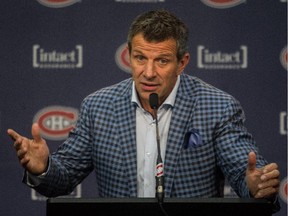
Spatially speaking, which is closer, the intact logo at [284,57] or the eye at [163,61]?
the eye at [163,61]

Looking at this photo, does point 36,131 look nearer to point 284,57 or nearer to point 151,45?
point 151,45

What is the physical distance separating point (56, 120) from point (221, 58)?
1.01m

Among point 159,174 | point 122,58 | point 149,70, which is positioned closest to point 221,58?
point 122,58

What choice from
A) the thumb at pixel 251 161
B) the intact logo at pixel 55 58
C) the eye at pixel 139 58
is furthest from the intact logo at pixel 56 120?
the thumb at pixel 251 161

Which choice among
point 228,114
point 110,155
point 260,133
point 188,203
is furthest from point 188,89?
point 260,133

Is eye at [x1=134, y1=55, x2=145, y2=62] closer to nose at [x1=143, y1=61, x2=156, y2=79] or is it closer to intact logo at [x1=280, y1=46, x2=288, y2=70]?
nose at [x1=143, y1=61, x2=156, y2=79]

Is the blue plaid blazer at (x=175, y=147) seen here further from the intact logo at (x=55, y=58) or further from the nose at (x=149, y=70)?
the intact logo at (x=55, y=58)

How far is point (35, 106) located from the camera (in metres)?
4.30

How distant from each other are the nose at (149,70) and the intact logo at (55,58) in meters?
1.50

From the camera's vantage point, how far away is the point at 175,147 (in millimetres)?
Result: 2969

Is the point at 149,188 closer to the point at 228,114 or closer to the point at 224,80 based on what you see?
the point at 228,114

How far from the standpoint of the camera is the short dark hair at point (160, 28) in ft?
9.32

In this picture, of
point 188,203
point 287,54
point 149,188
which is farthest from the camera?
point 287,54

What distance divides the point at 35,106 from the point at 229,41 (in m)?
1.18
